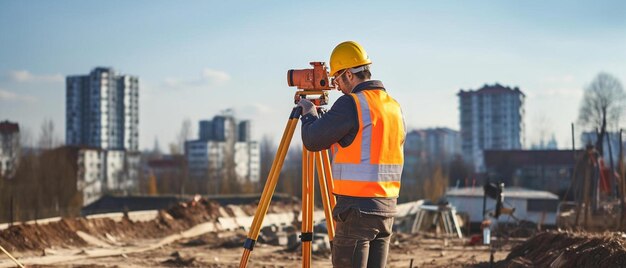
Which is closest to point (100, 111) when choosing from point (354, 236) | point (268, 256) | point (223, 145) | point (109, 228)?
point (223, 145)

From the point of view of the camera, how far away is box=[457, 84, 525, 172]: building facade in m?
85.3

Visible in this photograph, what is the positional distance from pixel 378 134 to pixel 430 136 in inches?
4678

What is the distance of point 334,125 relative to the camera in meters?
4.18

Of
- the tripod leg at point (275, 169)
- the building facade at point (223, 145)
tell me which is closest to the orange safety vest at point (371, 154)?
the tripod leg at point (275, 169)

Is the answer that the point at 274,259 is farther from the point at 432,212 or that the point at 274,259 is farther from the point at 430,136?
the point at 430,136

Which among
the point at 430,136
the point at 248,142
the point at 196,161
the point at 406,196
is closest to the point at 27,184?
the point at 406,196

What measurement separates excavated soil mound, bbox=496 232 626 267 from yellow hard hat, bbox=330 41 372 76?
3.55 metres

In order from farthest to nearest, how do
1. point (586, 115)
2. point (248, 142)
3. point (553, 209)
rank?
1. point (248, 142)
2. point (586, 115)
3. point (553, 209)

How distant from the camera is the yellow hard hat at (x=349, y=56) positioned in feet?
14.4

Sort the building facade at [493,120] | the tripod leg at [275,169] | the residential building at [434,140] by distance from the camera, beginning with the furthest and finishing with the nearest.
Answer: the residential building at [434,140] < the building facade at [493,120] < the tripod leg at [275,169]

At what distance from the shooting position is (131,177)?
68.8 metres

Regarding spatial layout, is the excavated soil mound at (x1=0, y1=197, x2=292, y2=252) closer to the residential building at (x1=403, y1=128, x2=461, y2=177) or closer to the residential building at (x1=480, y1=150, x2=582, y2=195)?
the residential building at (x1=480, y1=150, x2=582, y2=195)

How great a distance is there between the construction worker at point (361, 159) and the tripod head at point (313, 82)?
2.04 feet

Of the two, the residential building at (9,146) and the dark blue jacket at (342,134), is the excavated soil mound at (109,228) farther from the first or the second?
the residential building at (9,146)
